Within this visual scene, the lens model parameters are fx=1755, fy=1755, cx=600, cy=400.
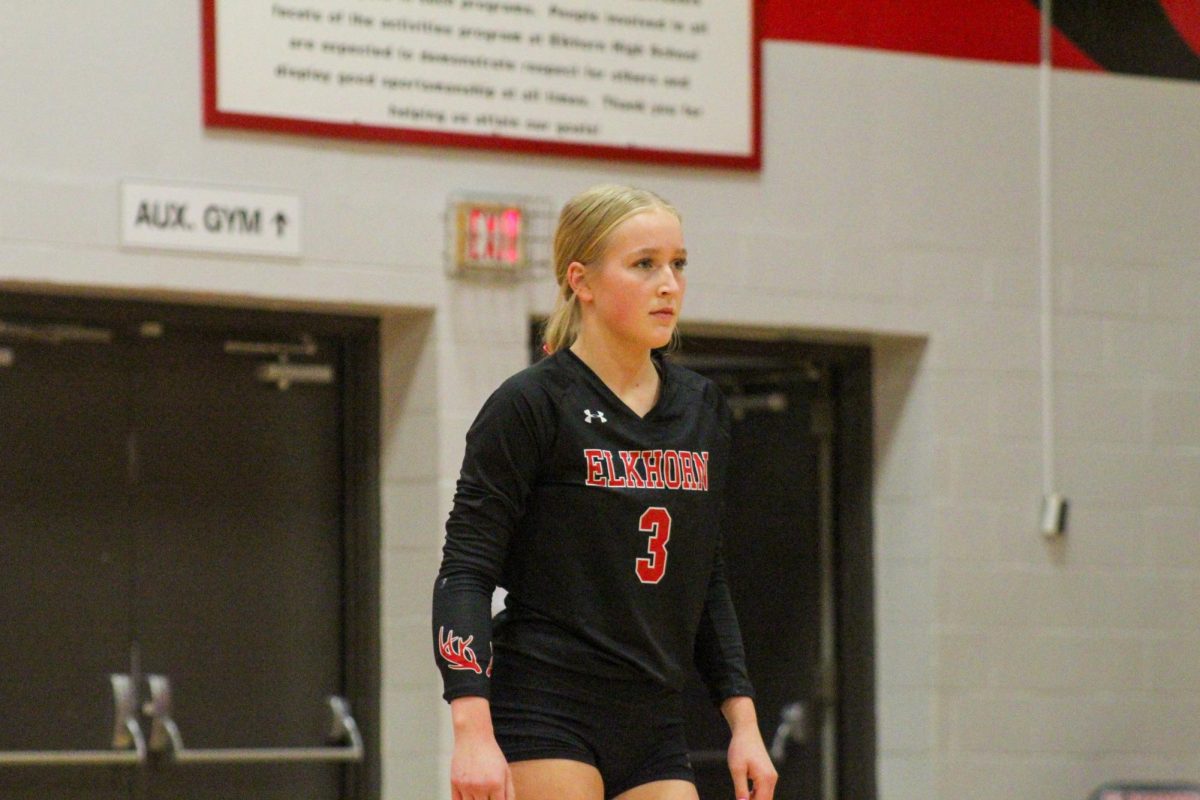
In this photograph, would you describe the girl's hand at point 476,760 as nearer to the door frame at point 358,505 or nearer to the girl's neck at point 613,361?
the girl's neck at point 613,361

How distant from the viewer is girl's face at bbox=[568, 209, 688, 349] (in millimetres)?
2424

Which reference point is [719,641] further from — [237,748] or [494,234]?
[237,748]

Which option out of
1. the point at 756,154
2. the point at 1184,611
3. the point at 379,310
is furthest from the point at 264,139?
the point at 1184,611

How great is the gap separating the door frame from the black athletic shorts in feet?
6.75

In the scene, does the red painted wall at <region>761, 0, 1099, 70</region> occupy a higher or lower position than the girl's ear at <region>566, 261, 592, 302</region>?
higher

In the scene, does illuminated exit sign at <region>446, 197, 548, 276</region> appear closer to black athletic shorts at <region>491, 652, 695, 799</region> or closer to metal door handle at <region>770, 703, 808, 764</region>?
metal door handle at <region>770, 703, 808, 764</region>

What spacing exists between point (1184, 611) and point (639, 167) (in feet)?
6.60

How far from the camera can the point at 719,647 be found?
255 centimetres

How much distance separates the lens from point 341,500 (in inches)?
176

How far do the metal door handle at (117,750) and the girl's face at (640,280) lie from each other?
2159mm

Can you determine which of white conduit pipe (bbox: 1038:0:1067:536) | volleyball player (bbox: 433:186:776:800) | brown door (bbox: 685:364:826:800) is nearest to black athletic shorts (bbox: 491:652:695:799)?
volleyball player (bbox: 433:186:776:800)

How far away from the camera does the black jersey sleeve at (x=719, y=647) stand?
2.54 meters

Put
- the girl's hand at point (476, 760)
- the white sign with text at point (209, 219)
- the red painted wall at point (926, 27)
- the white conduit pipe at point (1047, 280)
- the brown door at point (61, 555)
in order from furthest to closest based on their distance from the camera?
1. the white conduit pipe at point (1047, 280)
2. the red painted wall at point (926, 27)
3. the brown door at point (61, 555)
4. the white sign with text at point (209, 219)
5. the girl's hand at point (476, 760)

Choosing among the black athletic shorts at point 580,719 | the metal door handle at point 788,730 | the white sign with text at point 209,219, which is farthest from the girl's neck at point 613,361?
the metal door handle at point 788,730
